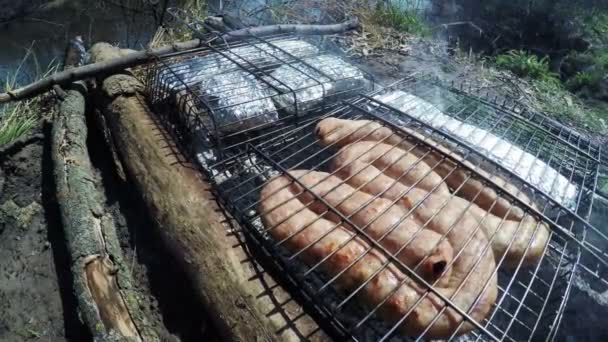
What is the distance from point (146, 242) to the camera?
3.22m

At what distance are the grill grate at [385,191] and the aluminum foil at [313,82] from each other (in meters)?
0.02

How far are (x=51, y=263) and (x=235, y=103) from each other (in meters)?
1.91

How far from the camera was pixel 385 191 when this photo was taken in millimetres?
2467

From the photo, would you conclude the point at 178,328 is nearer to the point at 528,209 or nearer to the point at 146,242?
the point at 146,242

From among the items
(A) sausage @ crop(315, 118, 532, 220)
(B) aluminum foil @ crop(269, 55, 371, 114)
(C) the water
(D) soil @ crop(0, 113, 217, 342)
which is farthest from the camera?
(C) the water

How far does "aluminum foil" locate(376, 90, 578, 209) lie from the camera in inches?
103

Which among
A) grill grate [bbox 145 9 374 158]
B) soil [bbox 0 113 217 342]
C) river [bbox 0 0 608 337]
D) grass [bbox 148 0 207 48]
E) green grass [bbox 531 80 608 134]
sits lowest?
green grass [bbox 531 80 608 134]

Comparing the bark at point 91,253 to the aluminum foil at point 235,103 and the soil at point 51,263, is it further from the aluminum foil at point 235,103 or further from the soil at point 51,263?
the aluminum foil at point 235,103

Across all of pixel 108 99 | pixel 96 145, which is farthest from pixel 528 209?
A: pixel 96 145

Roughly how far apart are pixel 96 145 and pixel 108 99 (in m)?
0.60

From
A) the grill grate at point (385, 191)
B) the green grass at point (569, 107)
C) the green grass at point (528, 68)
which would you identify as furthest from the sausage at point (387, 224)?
the green grass at point (528, 68)

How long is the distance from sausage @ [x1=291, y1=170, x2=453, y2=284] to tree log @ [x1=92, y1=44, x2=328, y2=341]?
55cm

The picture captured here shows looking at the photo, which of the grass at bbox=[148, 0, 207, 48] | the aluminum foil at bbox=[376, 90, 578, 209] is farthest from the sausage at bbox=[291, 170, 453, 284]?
the grass at bbox=[148, 0, 207, 48]

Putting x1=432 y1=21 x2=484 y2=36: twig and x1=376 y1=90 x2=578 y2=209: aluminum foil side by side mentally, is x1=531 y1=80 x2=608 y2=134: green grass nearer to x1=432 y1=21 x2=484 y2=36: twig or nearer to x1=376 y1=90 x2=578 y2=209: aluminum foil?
x1=376 y1=90 x2=578 y2=209: aluminum foil
